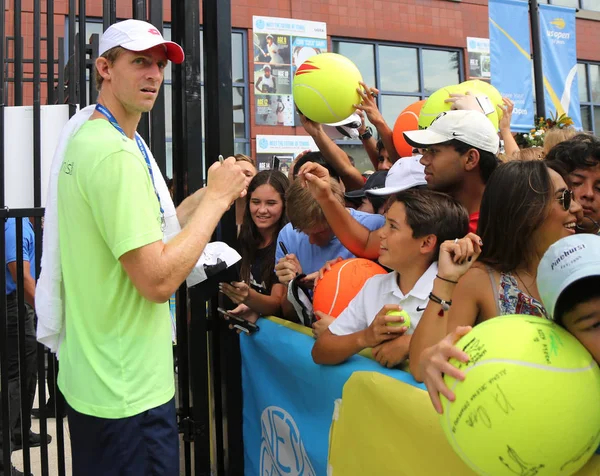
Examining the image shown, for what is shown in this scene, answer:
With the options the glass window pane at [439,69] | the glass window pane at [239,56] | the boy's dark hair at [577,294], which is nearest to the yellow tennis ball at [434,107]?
the boy's dark hair at [577,294]

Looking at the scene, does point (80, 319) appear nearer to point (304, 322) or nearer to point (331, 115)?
point (304, 322)

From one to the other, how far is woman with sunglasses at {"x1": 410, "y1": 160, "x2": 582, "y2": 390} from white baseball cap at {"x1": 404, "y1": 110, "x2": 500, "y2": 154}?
2.07 feet

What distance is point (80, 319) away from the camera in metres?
1.97

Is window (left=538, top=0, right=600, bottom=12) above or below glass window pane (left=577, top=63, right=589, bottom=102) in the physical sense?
above

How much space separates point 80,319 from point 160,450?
506 millimetres

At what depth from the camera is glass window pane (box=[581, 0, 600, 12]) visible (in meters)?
18.6

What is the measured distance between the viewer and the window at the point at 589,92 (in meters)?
18.2

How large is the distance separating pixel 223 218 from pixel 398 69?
14069 mm

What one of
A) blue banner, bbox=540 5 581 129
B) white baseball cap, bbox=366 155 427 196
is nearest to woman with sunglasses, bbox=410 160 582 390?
white baseball cap, bbox=366 155 427 196

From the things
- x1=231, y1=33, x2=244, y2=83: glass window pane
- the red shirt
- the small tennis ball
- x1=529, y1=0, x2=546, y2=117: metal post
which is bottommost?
the small tennis ball

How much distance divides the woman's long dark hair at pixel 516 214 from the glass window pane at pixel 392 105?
47.2 ft

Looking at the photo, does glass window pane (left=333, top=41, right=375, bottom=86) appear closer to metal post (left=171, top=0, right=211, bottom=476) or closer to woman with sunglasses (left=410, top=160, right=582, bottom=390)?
metal post (left=171, top=0, right=211, bottom=476)

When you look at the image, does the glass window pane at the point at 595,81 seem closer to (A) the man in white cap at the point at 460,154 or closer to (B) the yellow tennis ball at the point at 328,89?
(B) the yellow tennis ball at the point at 328,89

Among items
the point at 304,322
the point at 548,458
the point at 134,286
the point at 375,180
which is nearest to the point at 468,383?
the point at 548,458
